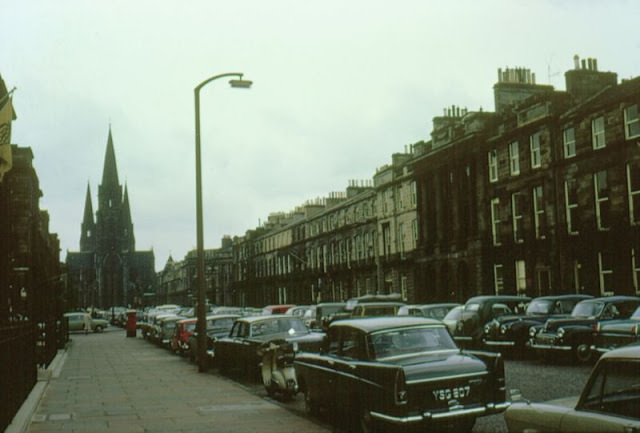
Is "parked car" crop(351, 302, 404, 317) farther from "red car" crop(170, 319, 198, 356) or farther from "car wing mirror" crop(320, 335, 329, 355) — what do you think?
"car wing mirror" crop(320, 335, 329, 355)

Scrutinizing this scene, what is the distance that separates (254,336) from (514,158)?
28206mm

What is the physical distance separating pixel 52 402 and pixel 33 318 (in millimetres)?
3147

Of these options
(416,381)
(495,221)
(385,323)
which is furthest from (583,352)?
(495,221)

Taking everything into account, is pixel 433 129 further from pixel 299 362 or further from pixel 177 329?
pixel 299 362

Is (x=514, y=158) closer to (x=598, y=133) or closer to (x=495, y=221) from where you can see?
(x=495, y=221)

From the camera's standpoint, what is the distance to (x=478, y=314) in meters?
21.9

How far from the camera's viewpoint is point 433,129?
54.8 metres

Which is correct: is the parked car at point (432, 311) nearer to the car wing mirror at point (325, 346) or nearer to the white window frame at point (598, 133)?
the car wing mirror at point (325, 346)

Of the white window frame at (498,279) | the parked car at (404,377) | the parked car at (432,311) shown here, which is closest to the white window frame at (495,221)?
the white window frame at (498,279)

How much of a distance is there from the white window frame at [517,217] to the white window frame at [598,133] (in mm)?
6569

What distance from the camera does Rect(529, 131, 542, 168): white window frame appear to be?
39.4 meters

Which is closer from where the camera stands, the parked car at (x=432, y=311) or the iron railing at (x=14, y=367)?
the iron railing at (x=14, y=367)


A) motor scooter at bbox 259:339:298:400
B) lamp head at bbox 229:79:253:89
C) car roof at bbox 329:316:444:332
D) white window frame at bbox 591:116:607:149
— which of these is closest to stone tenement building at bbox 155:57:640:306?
white window frame at bbox 591:116:607:149

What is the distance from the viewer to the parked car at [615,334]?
1585 cm
